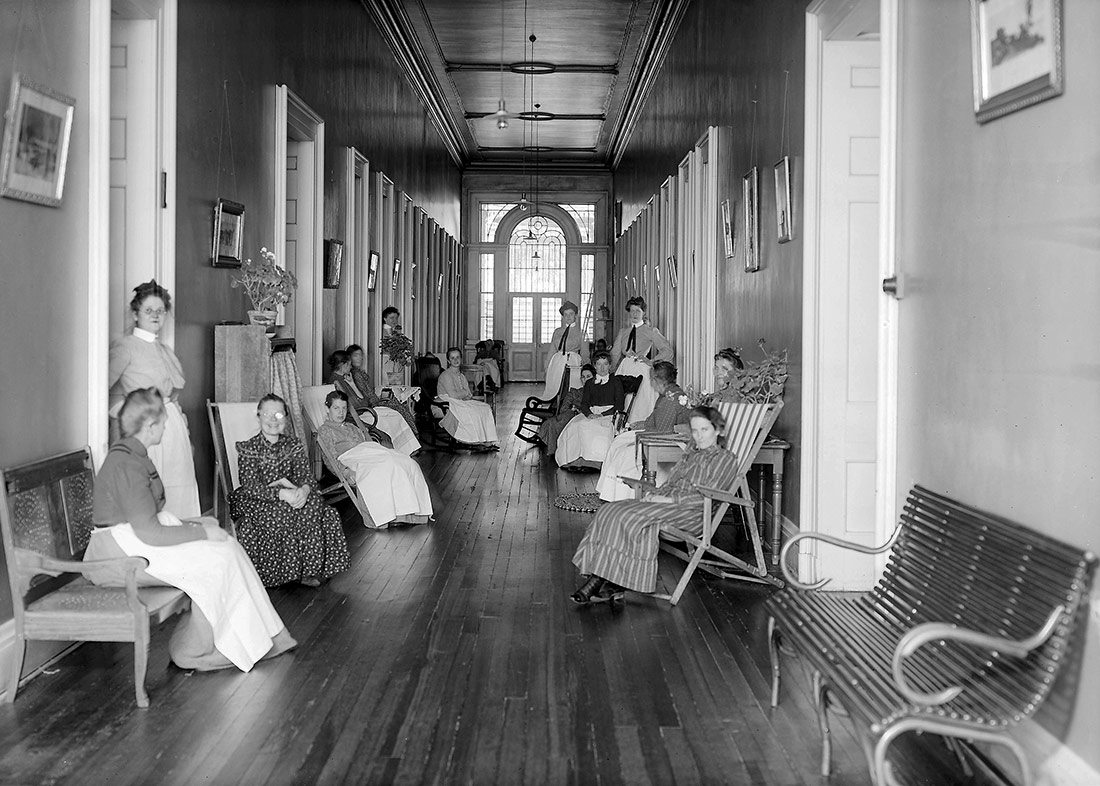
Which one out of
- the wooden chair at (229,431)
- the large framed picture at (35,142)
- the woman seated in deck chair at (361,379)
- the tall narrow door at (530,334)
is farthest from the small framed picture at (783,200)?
the tall narrow door at (530,334)

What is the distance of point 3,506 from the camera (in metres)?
4.18

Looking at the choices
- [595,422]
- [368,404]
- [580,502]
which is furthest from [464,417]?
[580,502]

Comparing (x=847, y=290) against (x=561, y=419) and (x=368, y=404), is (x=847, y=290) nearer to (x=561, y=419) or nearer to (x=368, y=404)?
(x=368, y=404)

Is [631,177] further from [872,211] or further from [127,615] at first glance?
[127,615]

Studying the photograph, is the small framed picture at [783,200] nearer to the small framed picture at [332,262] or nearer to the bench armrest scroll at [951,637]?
the bench armrest scroll at [951,637]

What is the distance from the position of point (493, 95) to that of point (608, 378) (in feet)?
29.7

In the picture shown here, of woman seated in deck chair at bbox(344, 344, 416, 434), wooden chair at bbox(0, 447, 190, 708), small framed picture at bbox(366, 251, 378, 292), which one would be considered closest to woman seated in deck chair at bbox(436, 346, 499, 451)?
small framed picture at bbox(366, 251, 378, 292)

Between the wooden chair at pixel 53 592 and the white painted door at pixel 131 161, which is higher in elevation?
the white painted door at pixel 131 161

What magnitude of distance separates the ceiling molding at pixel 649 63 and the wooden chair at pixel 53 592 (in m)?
9.23

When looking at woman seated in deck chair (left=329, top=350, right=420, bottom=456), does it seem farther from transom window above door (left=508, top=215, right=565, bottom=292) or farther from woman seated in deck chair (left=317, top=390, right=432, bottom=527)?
transom window above door (left=508, top=215, right=565, bottom=292)

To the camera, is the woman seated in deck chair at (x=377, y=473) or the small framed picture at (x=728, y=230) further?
the small framed picture at (x=728, y=230)

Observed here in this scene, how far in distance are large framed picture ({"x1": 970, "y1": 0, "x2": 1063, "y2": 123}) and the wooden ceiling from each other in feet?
19.6

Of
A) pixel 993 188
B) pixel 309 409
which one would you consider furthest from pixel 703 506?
pixel 309 409

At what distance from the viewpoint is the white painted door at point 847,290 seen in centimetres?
632
